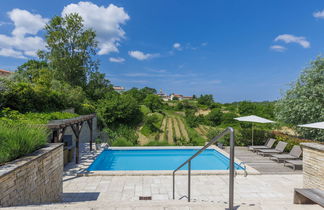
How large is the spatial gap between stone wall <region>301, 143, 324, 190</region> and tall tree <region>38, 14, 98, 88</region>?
20.2m

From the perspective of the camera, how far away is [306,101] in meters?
10.8

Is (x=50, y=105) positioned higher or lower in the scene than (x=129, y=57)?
lower

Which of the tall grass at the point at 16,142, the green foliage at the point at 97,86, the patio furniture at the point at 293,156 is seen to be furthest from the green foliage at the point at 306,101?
the green foliage at the point at 97,86

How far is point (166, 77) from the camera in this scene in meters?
31.0

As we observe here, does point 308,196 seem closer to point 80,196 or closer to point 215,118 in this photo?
point 80,196

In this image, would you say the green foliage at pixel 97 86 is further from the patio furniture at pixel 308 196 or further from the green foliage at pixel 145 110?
the patio furniture at pixel 308 196

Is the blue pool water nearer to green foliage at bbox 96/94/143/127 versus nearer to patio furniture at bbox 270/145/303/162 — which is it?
patio furniture at bbox 270/145/303/162

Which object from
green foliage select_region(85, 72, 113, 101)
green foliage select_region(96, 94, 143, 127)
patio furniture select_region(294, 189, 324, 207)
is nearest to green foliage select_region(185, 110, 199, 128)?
green foliage select_region(96, 94, 143, 127)

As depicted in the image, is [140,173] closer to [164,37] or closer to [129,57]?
[164,37]

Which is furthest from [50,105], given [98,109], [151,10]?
[151,10]

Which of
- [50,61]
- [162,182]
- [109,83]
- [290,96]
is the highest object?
[50,61]

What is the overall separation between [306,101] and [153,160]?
10.1m

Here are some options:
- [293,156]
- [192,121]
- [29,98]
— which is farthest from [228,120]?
[29,98]

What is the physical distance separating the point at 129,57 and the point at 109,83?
7.07 m
